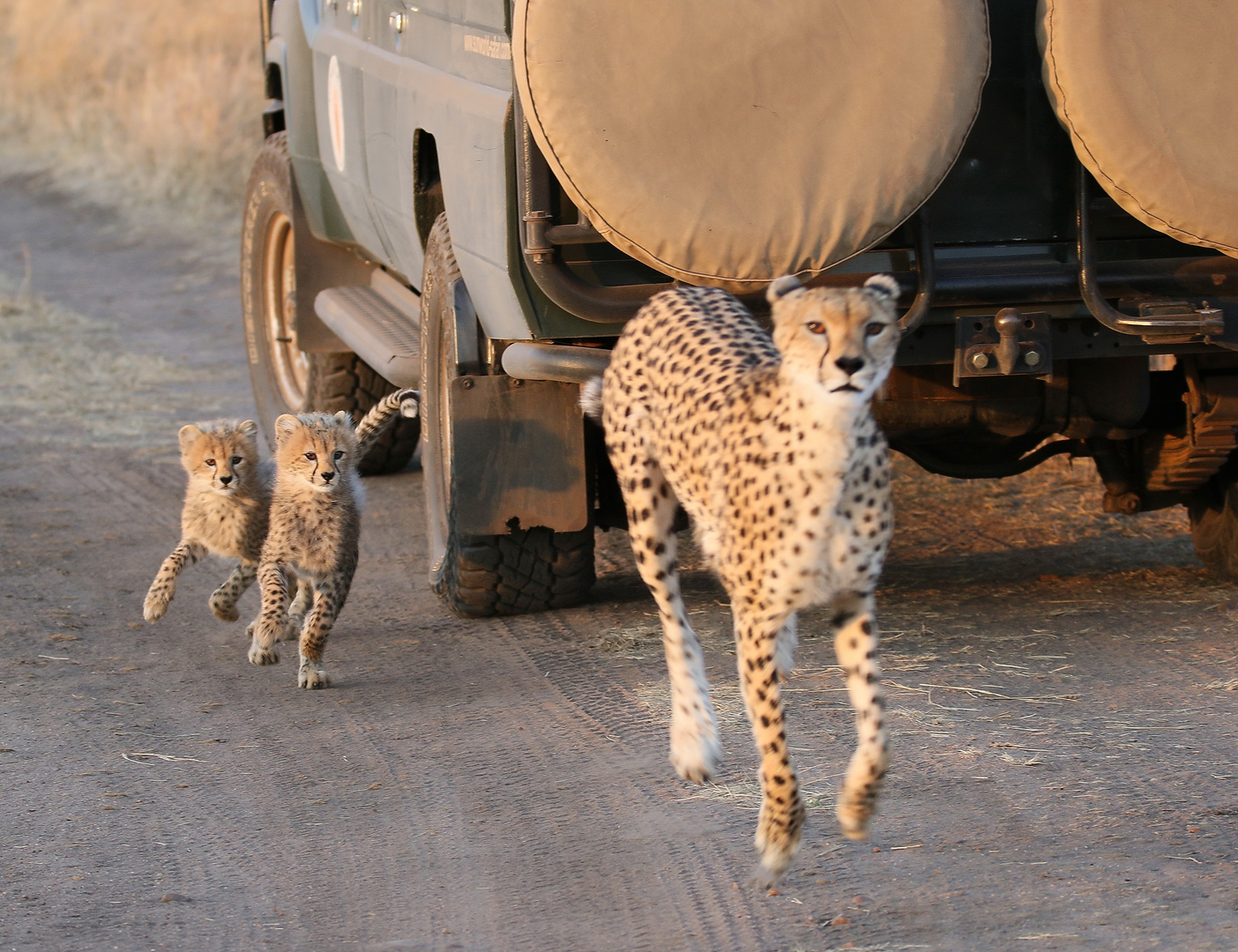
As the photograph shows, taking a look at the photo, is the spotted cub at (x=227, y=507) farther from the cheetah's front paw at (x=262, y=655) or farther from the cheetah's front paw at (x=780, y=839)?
the cheetah's front paw at (x=780, y=839)

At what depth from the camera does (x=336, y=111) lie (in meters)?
6.90

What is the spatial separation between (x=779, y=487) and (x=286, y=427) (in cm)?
249

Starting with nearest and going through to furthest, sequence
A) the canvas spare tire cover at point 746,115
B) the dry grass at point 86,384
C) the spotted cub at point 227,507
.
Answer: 1. the canvas spare tire cover at point 746,115
2. the spotted cub at point 227,507
3. the dry grass at point 86,384

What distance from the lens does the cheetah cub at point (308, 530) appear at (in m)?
5.35

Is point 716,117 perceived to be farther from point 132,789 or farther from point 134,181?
→ point 134,181

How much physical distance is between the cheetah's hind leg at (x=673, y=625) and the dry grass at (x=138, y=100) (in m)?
14.8

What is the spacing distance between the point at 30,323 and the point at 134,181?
765 centimetres

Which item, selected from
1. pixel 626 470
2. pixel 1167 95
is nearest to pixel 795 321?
pixel 626 470

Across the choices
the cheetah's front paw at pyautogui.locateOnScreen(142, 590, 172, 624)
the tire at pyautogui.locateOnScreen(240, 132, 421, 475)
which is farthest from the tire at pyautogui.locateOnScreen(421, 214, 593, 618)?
the tire at pyautogui.locateOnScreen(240, 132, 421, 475)

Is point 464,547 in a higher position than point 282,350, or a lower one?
higher

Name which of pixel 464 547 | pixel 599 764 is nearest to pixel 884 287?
pixel 599 764

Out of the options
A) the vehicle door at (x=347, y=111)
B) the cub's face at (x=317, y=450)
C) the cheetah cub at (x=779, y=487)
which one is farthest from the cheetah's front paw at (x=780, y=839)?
the vehicle door at (x=347, y=111)

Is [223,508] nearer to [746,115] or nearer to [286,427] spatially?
[286,427]

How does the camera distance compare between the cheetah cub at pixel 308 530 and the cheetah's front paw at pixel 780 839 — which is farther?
the cheetah cub at pixel 308 530
